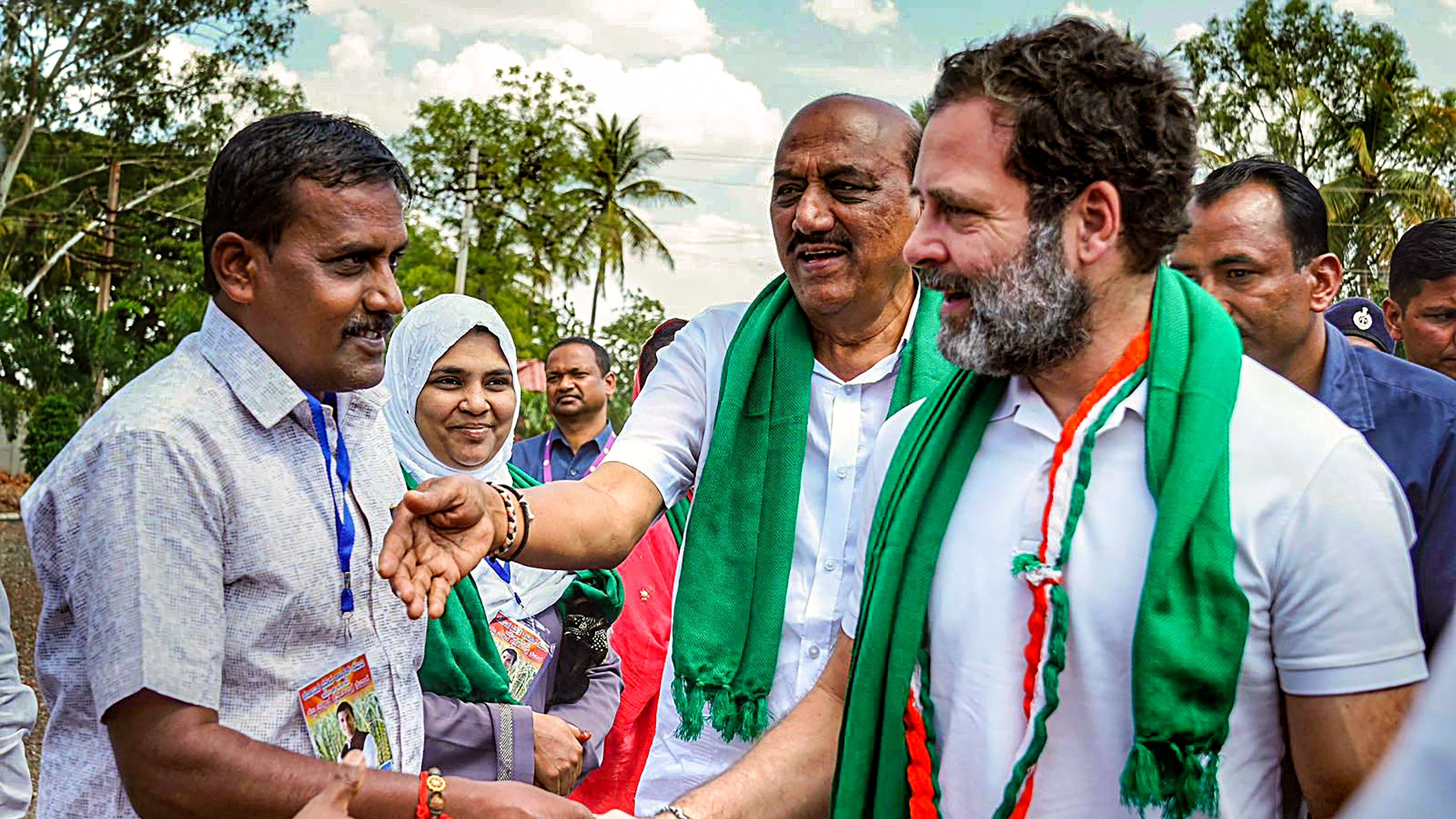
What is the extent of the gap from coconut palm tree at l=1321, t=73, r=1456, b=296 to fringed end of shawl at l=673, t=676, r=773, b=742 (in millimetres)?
29601

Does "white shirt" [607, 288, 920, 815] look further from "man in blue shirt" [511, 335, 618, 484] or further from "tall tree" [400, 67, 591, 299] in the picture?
"tall tree" [400, 67, 591, 299]

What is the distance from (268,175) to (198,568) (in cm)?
78

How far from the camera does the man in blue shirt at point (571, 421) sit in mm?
8008

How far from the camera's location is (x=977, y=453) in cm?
239

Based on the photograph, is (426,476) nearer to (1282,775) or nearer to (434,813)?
(434,813)

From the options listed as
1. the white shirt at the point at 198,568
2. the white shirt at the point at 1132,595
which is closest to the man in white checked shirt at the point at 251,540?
the white shirt at the point at 198,568

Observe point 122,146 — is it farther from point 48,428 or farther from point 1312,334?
point 1312,334

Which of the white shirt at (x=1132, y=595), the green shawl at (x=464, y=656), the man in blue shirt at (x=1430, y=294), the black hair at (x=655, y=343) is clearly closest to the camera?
the white shirt at (x=1132, y=595)

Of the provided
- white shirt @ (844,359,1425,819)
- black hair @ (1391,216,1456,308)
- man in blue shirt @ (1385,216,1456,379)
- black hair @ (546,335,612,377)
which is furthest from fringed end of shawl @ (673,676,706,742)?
black hair @ (546,335,612,377)

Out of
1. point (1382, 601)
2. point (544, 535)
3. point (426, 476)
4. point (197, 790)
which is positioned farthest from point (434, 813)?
point (426, 476)

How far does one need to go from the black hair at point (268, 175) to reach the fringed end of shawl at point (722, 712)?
1395 millimetres

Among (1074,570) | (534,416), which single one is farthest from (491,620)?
(534,416)

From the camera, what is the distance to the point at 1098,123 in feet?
7.38

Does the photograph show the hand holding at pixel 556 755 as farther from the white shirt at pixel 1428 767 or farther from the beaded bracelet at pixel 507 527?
the white shirt at pixel 1428 767
